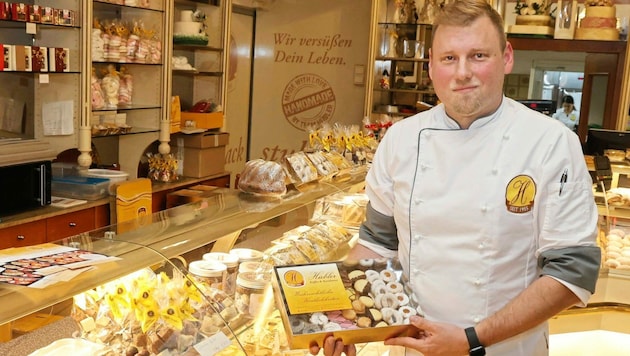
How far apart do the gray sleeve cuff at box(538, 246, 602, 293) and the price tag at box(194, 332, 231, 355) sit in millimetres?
862

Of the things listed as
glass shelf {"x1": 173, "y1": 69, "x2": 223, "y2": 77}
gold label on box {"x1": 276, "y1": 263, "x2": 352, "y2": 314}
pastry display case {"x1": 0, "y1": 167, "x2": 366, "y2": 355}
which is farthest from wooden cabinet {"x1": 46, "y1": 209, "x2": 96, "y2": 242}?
gold label on box {"x1": 276, "y1": 263, "x2": 352, "y2": 314}

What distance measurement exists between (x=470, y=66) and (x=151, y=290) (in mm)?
1027

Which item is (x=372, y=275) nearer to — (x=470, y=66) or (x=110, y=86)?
(x=470, y=66)

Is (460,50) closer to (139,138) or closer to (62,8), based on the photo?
(62,8)

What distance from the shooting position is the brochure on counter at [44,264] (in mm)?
1576

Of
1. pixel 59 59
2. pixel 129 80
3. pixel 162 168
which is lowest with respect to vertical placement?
pixel 162 168

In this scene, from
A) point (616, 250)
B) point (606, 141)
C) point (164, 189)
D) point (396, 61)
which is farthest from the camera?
point (396, 61)

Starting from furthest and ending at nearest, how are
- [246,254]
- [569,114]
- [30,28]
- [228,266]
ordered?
[569,114] < [30,28] < [246,254] < [228,266]

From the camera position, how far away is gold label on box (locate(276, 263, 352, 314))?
68.4 inches

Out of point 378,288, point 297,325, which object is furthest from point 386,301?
point 297,325

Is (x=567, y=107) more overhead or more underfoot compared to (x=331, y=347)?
more overhead

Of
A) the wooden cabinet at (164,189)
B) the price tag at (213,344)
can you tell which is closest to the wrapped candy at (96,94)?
the wooden cabinet at (164,189)

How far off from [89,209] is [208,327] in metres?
2.94

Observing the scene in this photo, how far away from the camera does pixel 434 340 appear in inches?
68.0
